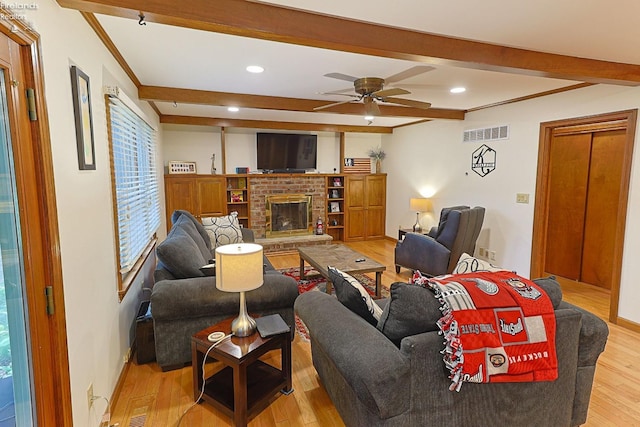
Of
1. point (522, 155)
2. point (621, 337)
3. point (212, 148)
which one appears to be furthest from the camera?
point (212, 148)

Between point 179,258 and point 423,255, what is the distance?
119 inches

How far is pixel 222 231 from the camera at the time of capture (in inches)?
174

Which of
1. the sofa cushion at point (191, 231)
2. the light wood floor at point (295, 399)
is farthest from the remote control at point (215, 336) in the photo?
the sofa cushion at point (191, 231)

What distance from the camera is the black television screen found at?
6.38 meters

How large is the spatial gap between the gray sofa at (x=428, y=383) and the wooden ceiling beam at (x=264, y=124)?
184 inches

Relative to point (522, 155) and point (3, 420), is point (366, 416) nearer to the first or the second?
point (3, 420)

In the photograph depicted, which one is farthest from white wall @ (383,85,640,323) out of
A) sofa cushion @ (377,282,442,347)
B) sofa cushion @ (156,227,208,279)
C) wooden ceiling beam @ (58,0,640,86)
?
sofa cushion @ (156,227,208,279)

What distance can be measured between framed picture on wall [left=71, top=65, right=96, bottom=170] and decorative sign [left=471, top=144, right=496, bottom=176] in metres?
4.59

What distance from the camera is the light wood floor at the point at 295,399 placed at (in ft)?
6.61

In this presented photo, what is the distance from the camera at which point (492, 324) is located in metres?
1.50

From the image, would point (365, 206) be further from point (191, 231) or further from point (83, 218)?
point (83, 218)

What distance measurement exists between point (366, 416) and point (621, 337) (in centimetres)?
295

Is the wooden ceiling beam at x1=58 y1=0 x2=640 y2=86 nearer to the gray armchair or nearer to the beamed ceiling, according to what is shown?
the beamed ceiling

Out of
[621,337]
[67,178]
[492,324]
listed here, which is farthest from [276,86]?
[621,337]
